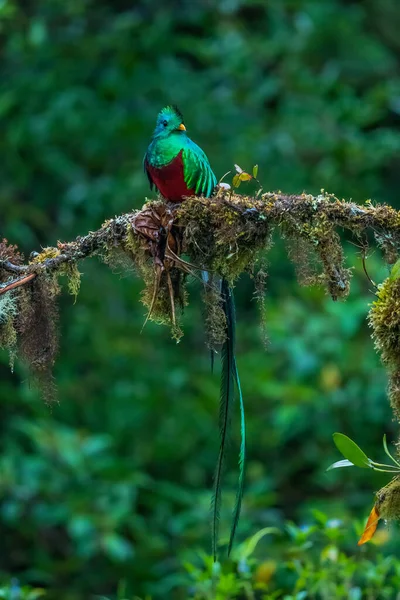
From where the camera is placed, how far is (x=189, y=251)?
219 centimetres

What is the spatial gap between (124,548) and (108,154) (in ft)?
8.99

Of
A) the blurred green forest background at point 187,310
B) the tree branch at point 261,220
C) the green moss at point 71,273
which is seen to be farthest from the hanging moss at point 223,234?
the blurred green forest background at point 187,310

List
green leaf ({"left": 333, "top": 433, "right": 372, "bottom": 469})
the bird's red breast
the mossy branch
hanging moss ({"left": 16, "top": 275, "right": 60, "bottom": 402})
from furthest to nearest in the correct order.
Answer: the bird's red breast < hanging moss ({"left": 16, "top": 275, "right": 60, "bottom": 402}) < the mossy branch < green leaf ({"left": 333, "top": 433, "right": 372, "bottom": 469})

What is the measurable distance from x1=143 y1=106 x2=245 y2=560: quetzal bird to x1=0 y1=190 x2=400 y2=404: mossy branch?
0.13m

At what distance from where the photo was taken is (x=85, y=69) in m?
5.93

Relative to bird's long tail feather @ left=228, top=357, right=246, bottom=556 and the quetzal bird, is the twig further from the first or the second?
bird's long tail feather @ left=228, top=357, right=246, bottom=556

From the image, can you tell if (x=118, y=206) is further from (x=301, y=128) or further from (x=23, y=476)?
(x=23, y=476)

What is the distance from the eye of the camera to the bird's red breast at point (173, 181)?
2600 mm

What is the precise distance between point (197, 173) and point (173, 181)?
0.08 metres

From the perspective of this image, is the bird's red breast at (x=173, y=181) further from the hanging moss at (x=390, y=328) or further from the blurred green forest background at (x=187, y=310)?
the blurred green forest background at (x=187, y=310)

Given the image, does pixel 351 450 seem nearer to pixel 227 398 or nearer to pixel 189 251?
pixel 227 398

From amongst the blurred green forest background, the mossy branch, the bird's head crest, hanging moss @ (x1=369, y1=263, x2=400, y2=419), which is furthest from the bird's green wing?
the blurred green forest background

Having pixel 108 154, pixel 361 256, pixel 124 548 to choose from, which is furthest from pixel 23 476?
pixel 361 256

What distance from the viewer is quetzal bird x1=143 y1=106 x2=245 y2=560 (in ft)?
7.36
